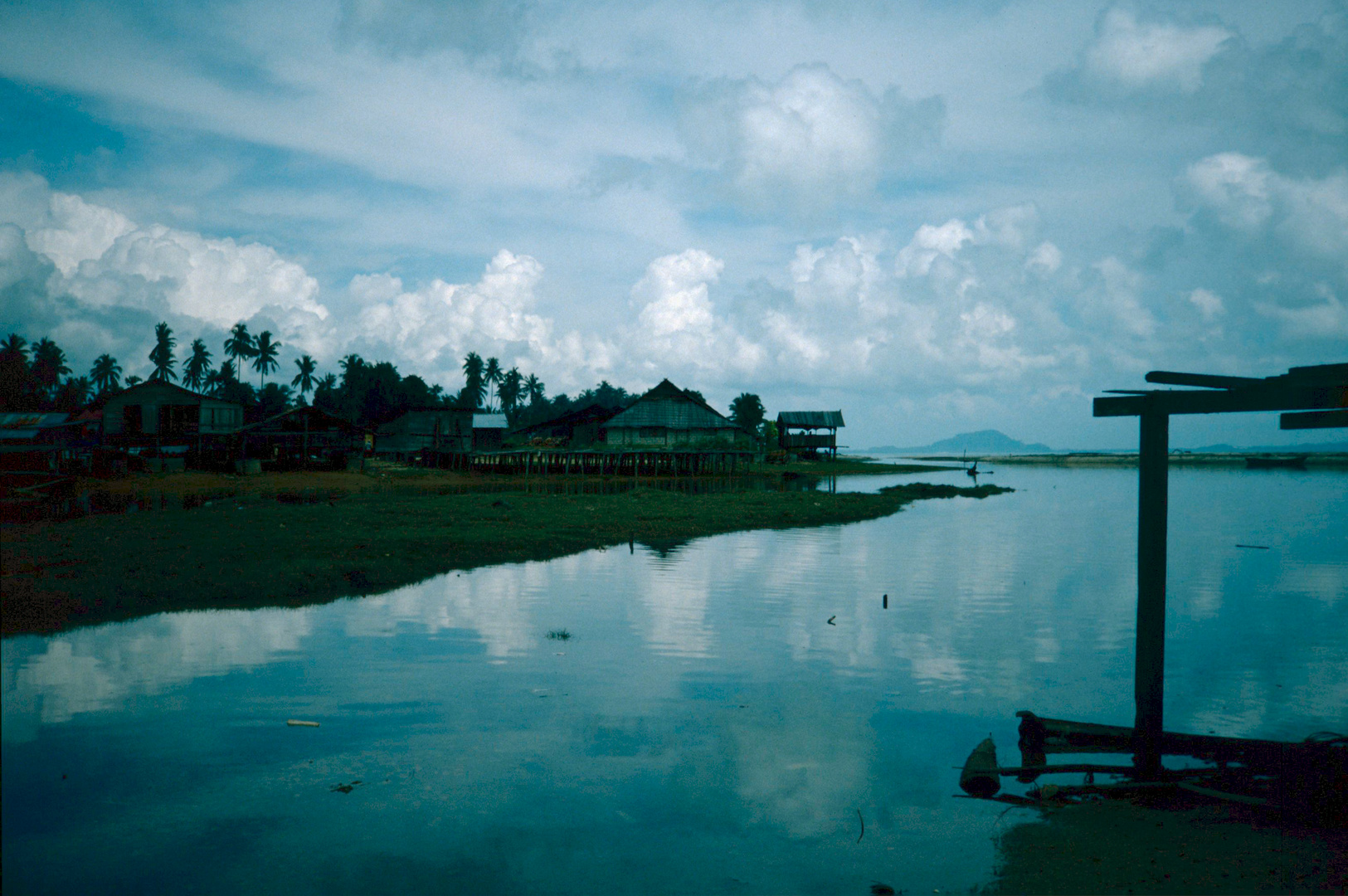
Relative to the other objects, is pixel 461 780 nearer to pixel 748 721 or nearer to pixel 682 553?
pixel 748 721

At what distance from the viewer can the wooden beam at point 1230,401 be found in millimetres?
6773

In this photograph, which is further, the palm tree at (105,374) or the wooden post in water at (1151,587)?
the palm tree at (105,374)

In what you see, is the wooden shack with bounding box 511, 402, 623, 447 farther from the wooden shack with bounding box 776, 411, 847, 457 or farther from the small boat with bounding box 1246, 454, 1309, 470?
the small boat with bounding box 1246, 454, 1309, 470

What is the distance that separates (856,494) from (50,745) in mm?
44748

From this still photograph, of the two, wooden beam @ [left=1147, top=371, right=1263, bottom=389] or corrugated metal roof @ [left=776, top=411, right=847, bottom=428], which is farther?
corrugated metal roof @ [left=776, top=411, right=847, bottom=428]

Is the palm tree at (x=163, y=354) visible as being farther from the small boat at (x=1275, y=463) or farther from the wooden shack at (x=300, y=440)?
the small boat at (x=1275, y=463)

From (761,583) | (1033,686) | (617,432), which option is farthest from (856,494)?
(1033,686)

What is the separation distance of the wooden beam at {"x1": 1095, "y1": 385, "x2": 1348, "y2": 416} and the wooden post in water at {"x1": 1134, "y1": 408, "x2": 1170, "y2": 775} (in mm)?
119

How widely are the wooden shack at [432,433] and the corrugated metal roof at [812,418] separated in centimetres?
3709

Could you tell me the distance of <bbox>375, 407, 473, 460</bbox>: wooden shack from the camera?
70188mm

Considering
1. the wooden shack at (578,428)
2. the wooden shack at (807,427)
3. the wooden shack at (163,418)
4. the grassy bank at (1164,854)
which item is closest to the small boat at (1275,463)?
the wooden shack at (807,427)

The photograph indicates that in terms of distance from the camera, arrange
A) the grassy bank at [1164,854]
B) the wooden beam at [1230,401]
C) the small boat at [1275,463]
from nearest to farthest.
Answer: the grassy bank at [1164,854], the wooden beam at [1230,401], the small boat at [1275,463]

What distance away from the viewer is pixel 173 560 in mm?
18406

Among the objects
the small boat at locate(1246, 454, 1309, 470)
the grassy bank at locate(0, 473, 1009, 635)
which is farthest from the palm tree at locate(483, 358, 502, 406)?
the small boat at locate(1246, 454, 1309, 470)
